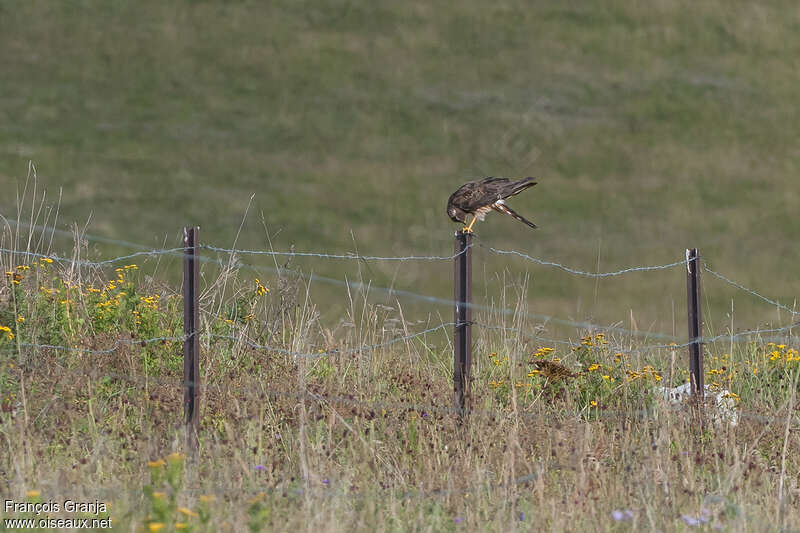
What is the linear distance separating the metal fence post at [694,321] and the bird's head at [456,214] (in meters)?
1.92

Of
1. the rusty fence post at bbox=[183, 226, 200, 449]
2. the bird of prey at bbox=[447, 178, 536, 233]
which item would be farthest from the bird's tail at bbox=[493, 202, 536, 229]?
the rusty fence post at bbox=[183, 226, 200, 449]

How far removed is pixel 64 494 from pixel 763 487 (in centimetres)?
358

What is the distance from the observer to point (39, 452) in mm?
4699

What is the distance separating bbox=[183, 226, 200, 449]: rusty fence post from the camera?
5.86 m

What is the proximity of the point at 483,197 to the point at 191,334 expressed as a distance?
2.87 meters

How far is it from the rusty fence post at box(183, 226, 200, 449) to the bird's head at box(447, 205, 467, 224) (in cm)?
276

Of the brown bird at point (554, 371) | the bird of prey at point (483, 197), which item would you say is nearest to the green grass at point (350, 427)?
the brown bird at point (554, 371)

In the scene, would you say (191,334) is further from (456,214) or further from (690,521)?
(690,521)

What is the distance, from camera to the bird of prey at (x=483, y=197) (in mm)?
7688

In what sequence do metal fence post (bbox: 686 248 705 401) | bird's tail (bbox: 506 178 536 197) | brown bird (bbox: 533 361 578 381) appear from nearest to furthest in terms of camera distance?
brown bird (bbox: 533 361 578 381)
metal fence post (bbox: 686 248 705 401)
bird's tail (bbox: 506 178 536 197)

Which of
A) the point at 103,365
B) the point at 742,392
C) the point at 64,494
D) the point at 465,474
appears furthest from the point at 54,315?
the point at 742,392

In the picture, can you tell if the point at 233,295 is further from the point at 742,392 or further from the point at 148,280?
the point at 742,392

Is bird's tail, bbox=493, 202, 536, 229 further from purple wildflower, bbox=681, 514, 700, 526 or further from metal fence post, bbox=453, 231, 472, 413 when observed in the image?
purple wildflower, bbox=681, 514, 700, 526

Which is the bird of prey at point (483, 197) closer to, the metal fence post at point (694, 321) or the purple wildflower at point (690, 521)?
the metal fence post at point (694, 321)
